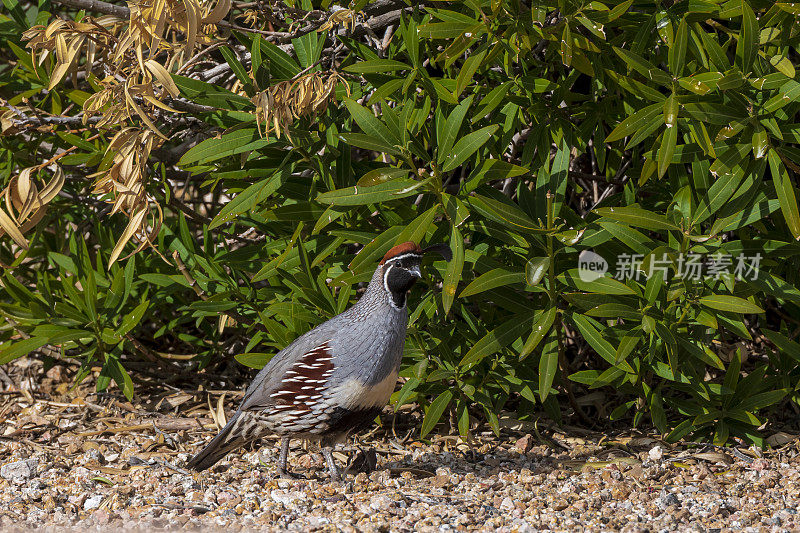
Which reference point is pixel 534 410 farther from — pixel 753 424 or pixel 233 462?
pixel 233 462

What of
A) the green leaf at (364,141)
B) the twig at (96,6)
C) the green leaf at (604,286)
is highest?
the twig at (96,6)

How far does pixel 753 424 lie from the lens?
149 inches

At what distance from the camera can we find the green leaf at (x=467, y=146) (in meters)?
3.16

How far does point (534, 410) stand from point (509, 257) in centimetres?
110

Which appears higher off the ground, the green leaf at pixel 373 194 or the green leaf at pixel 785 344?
the green leaf at pixel 373 194

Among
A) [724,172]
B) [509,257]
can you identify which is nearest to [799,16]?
[724,172]

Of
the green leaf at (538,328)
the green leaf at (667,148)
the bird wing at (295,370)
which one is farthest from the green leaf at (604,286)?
the bird wing at (295,370)

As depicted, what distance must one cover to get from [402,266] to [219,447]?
1.19 meters

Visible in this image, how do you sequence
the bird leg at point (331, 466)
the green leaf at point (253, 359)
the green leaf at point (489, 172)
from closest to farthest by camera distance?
the green leaf at point (489, 172), the bird leg at point (331, 466), the green leaf at point (253, 359)

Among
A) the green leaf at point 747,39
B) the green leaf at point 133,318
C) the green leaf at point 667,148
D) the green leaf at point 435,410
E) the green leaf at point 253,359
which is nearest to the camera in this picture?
the green leaf at point 747,39

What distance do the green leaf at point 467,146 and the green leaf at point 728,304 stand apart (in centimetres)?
110

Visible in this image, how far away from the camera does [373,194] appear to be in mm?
3205

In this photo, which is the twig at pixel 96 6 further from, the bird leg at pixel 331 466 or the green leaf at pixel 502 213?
the bird leg at pixel 331 466

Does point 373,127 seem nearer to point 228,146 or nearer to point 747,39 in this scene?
point 228,146
